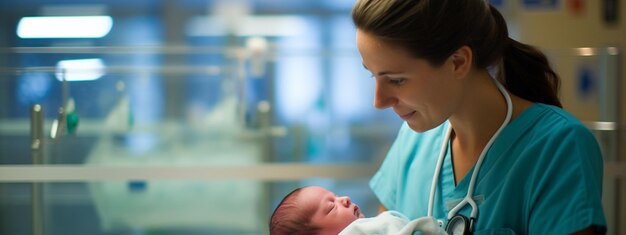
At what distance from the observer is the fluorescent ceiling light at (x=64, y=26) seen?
8.29ft

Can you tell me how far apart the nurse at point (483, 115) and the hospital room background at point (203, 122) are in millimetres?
1131

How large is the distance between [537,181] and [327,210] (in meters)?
0.45

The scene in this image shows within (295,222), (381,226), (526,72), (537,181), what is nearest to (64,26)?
(295,222)

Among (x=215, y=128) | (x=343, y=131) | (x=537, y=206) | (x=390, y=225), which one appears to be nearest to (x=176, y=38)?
(x=215, y=128)

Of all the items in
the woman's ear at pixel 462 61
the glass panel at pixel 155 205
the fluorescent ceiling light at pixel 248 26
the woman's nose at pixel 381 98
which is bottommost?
the glass panel at pixel 155 205

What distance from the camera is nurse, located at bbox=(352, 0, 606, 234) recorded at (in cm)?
113

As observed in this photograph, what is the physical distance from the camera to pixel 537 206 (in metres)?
1.14

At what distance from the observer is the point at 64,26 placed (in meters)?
2.57

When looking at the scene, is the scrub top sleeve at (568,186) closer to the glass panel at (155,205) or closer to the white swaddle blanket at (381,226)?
the white swaddle blanket at (381,226)

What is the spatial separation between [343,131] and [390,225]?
120 cm

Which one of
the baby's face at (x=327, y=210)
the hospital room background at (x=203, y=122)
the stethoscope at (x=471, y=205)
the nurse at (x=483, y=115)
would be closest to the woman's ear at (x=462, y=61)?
the nurse at (x=483, y=115)

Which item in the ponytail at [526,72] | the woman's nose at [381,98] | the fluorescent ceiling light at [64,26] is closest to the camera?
the woman's nose at [381,98]

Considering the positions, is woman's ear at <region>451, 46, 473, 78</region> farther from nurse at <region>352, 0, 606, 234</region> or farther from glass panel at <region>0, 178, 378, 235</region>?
glass panel at <region>0, 178, 378, 235</region>

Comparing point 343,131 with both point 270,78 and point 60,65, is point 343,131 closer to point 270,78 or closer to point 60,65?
point 270,78
